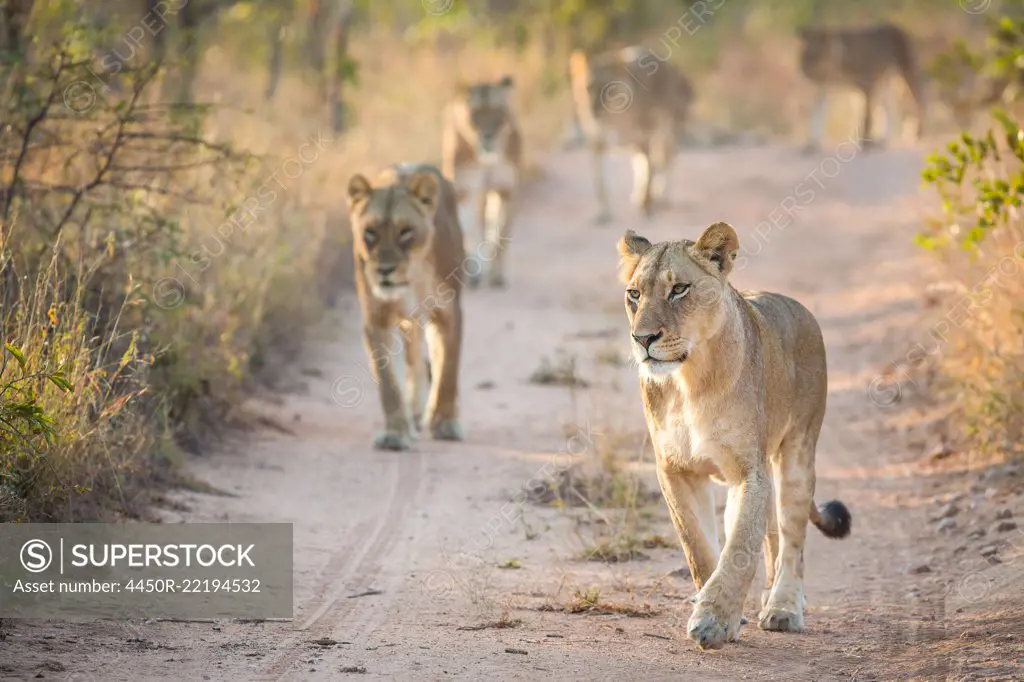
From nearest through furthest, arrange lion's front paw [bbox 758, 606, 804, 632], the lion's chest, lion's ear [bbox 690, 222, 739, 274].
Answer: the lion's chest
lion's ear [bbox 690, 222, 739, 274]
lion's front paw [bbox 758, 606, 804, 632]

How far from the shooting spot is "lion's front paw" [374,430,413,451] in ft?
29.7

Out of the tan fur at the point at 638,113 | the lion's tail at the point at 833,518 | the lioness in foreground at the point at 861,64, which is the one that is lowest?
the lion's tail at the point at 833,518

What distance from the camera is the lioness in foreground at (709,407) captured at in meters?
5.21

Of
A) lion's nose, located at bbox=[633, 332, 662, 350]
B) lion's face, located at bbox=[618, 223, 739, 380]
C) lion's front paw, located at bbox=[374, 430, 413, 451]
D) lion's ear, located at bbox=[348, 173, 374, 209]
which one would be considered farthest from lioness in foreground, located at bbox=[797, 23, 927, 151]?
lion's nose, located at bbox=[633, 332, 662, 350]

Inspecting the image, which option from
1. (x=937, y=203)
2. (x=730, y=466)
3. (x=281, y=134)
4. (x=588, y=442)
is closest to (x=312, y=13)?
(x=281, y=134)

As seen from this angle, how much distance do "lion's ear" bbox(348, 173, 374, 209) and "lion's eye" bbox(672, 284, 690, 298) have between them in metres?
4.03

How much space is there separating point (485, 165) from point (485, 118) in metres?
0.47

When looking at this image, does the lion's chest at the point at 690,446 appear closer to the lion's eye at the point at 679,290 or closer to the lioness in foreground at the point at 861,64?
the lion's eye at the point at 679,290

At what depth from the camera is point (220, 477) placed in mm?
Answer: 8094

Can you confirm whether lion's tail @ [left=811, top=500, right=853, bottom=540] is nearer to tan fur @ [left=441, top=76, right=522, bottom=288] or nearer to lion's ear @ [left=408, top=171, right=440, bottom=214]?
lion's ear @ [left=408, top=171, right=440, bottom=214]

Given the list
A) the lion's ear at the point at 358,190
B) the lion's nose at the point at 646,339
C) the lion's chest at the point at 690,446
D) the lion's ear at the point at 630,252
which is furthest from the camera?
the lion's ear at the point at 358,190

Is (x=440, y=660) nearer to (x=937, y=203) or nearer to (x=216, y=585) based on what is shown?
(x=216, y=585)

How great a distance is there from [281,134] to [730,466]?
11.3 meters

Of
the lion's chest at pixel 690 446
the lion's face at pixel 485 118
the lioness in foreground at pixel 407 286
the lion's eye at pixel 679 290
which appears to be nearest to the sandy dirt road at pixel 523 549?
the lioness in foreground at pixel 407 286
